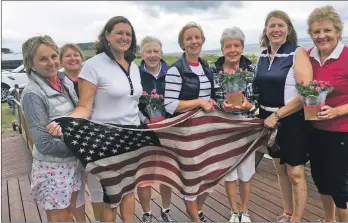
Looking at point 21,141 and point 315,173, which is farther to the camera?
point 21,141

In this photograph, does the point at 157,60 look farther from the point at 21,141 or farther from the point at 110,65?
the point at 21,141

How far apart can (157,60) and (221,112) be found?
0.87 metres

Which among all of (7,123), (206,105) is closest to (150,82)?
(206,105)

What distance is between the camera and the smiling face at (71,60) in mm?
3129

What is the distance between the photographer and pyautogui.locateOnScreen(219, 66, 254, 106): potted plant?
2663mm

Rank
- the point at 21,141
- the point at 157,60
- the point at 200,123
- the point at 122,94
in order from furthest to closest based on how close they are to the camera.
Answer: the point at 21,141 → the point at 157,60 → the point at 200,123 → the point at 122,94

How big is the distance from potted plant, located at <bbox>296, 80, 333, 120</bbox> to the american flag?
0.47 m

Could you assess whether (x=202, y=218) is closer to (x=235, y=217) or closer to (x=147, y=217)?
(x=235, y=217)

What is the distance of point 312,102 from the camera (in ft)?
8.28

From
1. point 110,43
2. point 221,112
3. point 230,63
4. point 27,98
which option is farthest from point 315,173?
point 27,98

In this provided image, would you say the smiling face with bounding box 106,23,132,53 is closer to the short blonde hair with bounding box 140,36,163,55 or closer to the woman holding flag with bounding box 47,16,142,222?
the woman holding flag with bounding box 47,16,142,222

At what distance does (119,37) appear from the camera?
2.55m

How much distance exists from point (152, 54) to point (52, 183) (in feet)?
5.08

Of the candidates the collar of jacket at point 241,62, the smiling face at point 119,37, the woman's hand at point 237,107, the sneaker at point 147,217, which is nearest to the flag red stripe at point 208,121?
the woman's hand at point 237,107
